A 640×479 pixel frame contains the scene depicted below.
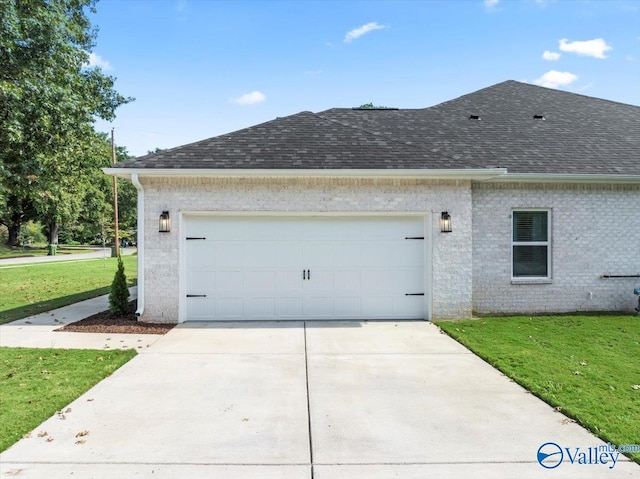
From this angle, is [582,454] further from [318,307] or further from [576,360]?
[318,307]

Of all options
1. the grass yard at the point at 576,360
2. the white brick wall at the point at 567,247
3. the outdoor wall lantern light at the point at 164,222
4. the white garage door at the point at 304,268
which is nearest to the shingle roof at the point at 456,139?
the white brick wall at the point at 567,247

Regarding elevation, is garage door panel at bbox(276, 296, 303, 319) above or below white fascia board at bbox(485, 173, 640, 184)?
below

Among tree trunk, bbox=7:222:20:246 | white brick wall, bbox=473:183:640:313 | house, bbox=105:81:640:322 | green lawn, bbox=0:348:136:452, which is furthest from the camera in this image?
tree trunk, bbox=7:222:20:246

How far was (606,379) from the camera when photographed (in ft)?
17.7

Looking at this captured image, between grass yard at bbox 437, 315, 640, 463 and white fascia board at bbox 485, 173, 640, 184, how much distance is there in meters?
3.10

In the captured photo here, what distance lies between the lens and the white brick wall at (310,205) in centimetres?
880

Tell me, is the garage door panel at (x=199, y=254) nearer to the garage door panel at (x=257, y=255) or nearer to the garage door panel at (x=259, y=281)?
the garage door panel at (x=257, y=255)

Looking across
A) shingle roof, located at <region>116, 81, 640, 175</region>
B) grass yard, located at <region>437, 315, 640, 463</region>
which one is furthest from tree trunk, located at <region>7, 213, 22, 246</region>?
grass yard, located at <region>437, 315, 640, 463</region>

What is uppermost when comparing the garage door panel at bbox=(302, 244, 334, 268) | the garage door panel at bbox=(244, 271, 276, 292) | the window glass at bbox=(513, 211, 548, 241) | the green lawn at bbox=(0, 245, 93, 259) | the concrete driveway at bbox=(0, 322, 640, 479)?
the window glass at bbox=(513, 211, 548, 241)

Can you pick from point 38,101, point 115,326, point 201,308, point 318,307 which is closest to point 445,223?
point 318,307

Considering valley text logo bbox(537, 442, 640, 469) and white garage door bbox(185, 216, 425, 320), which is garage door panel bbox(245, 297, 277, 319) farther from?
valley text logo bbox(537, 442, 640, 469)

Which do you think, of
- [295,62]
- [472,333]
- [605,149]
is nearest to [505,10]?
[605,149]

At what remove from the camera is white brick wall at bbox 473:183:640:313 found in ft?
32.1

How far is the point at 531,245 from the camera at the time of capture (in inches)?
393
